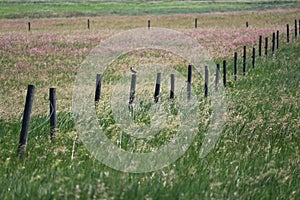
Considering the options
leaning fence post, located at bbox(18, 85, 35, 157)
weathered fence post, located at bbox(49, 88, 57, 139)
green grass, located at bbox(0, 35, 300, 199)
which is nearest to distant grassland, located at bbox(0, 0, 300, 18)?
green grass, located at bbox(0, 35, 300, 199)

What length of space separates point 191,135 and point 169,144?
69 centimetres

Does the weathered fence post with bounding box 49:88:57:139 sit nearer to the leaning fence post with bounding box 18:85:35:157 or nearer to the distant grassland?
the leaning fence post with bounding box 18:85:35:157

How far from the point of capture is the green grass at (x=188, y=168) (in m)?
6.51

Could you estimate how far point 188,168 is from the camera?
25.6 feet

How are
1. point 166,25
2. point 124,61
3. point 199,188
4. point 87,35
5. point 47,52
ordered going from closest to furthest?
point 199,188 < point 124,61 < point 47,52 < point 87,35 < point 166,25

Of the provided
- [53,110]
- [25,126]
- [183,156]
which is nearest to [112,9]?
[53,110]

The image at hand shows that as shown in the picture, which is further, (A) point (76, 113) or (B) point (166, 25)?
(B) point (166, 25)

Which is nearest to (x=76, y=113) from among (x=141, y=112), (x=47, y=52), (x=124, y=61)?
(x=141, y=112)

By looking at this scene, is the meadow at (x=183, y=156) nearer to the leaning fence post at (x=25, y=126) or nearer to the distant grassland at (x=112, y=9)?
the leaning fence post at (x=25, y=126)

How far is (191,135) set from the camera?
9.93m

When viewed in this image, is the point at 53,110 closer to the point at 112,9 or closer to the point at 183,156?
the point at 183,156

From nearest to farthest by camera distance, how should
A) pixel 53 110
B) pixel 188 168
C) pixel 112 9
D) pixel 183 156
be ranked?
pixel 188 168
pixel 183 156
pixel 53 110
pixel 112 9

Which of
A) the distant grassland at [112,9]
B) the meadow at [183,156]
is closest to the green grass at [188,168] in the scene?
the meadow at [183,156]

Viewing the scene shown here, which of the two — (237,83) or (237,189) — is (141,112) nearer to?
(237,189)
